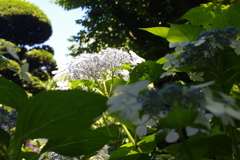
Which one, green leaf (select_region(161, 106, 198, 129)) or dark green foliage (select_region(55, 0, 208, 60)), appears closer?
green leaf (select_region(161, 106, 198, 129))

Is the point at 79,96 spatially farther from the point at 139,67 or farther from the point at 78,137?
the point at 139,67

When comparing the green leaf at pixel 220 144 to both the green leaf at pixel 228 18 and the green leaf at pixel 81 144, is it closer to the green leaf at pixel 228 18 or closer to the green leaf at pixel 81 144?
the green leaf at pixel 81 144

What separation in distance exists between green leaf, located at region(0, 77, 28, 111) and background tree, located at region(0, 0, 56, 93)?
12.1 meters

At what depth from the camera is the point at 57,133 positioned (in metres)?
0.42

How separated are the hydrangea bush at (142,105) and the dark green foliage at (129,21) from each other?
2.85 meters

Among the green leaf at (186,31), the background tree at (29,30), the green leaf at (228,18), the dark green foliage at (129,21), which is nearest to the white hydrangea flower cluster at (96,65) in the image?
the green leaf at (186,31)

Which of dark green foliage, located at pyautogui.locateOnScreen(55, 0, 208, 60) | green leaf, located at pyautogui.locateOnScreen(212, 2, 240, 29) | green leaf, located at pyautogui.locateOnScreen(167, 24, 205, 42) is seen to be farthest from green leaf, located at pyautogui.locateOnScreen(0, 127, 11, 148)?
dark green foliage, located at pyautogui.locateOnScreen(55, 0, 208, 60)

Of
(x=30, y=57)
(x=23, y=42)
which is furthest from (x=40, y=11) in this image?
(x=30, y=57)

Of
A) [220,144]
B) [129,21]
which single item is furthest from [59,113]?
[129,21]

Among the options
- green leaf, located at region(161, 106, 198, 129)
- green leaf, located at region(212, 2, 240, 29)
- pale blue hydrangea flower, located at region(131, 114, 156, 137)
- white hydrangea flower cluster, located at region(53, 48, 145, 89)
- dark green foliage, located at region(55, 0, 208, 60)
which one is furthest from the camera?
dark green foliage, located at region(55, 0, 208, 60)

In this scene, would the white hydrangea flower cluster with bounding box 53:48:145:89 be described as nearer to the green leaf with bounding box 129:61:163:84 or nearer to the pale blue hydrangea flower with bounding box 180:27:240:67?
the green leaf with bounding box 129:61:163:84

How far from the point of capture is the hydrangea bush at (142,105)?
0.29m

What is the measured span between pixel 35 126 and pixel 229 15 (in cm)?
60

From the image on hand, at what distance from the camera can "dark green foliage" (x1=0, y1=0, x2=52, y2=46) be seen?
12.6 m
